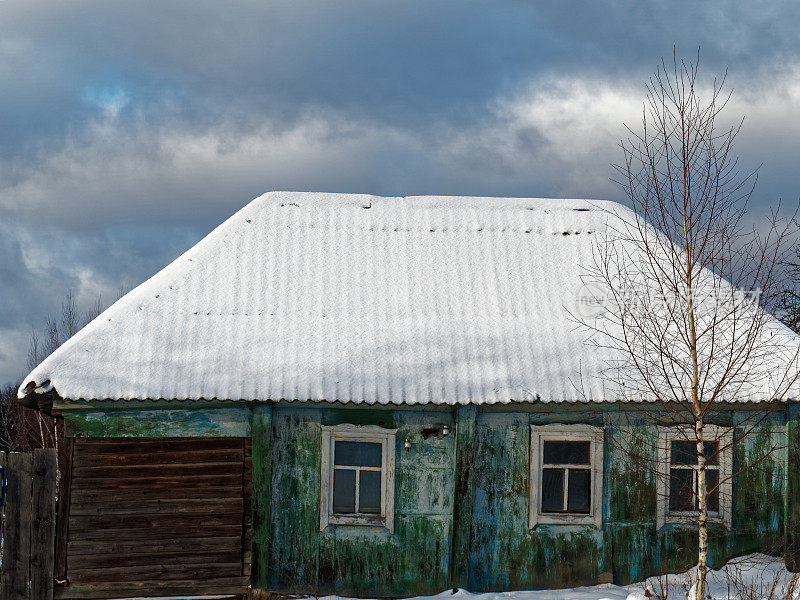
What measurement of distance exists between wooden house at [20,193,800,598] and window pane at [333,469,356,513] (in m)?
0.02

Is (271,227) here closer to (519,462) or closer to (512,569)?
(519,462)

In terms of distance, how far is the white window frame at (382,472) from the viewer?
9.10 metres

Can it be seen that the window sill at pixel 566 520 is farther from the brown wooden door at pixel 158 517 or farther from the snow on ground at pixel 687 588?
the brown wooden door at pixel 158 517

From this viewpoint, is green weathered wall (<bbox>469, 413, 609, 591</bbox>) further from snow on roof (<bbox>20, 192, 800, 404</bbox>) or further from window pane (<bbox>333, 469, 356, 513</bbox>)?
window pane (<bbox>333, 469, 356, 513</bbox>)

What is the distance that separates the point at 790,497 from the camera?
31.3 feet

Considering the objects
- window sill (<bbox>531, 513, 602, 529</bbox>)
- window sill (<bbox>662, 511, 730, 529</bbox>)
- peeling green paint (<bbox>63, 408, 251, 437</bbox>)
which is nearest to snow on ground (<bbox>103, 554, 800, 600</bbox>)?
window sill (<bbox>662, 511, 730, 529</bbox>)

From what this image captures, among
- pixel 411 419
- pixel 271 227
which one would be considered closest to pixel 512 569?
pixel 411 419

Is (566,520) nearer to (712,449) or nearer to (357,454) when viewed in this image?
(712,449)

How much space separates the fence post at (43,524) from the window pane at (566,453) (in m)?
5.96

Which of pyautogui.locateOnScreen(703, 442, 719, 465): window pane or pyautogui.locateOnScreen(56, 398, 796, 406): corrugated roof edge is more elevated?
pyautogui.locateOnScreen(56, 398, 796, 406): corrugated roof edge

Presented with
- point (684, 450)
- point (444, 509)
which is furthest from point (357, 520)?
point (684, 450)

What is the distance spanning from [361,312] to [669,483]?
4.53m

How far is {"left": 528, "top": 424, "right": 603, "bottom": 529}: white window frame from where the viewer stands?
9.29m

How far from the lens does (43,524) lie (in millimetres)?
8875
